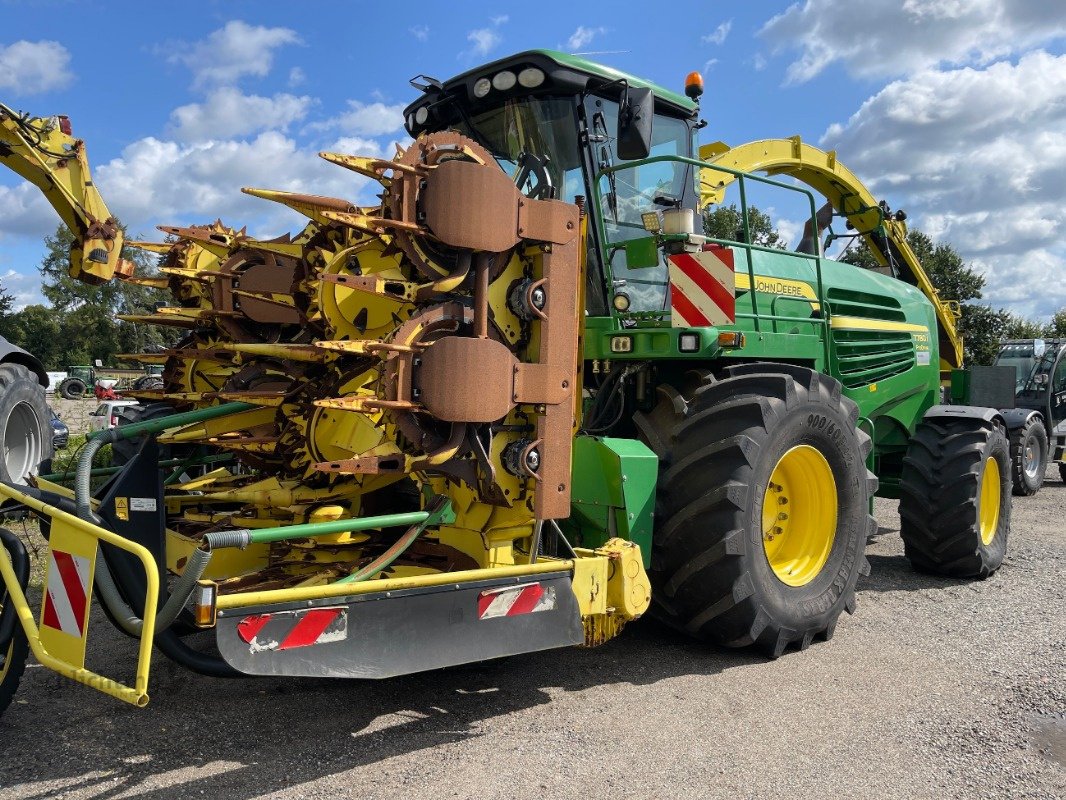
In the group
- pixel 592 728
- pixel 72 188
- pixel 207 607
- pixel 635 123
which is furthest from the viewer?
pixel 72 188

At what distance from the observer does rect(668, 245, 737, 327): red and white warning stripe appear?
13.8ft

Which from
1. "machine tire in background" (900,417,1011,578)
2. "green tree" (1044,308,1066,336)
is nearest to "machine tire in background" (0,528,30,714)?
"machine tire in background" (900,417,1011,578)

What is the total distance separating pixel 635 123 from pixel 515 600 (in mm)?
2248

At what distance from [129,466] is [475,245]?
163 centimetres

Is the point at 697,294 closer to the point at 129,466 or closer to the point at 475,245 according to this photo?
the point at 475,245

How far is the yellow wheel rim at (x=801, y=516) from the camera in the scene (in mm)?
4652

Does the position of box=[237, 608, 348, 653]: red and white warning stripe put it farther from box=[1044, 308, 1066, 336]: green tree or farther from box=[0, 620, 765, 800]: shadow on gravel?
box=[1044, 308, 1066, 336]: green tree

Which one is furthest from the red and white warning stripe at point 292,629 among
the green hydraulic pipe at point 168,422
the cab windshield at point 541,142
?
the cab windshield at point 541,142

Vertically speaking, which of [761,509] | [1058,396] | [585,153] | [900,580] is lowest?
[900,580]

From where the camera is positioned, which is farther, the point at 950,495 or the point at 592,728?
the point at 950,495

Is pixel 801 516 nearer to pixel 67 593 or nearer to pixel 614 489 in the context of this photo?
pixel 614 489

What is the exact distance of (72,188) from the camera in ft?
26.1

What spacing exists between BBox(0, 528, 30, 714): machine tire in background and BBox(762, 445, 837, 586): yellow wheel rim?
→ 3454mm

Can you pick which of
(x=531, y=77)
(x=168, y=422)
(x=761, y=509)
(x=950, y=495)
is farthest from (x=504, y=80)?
(x=950, y=495)
